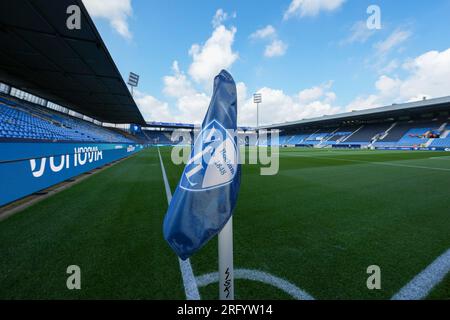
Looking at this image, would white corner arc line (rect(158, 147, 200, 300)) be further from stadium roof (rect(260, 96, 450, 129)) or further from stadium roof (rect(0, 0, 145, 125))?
stadium roof (rect(260, 96, 450, 129))

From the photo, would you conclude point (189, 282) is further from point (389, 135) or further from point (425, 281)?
point (389, 135)

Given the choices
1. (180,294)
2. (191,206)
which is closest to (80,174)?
(180,294)

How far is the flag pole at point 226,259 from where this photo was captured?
1082 mm

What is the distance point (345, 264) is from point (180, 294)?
170 centimetres

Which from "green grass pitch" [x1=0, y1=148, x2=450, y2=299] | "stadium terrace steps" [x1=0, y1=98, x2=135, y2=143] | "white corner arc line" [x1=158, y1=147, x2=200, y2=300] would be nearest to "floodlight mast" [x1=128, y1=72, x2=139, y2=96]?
"stadium terrace steps" [x1=0, y1=98, x2=135, y2=143]

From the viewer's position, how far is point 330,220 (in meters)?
3.13

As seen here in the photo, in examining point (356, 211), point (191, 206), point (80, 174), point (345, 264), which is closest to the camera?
point (191, 206)

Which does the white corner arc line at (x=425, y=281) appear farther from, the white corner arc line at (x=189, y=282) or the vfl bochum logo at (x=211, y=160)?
the vfl bochum logo at (x=211, y=160)

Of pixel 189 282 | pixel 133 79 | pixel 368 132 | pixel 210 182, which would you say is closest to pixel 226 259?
pixel 210 182

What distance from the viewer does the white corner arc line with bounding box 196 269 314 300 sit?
1.56 m

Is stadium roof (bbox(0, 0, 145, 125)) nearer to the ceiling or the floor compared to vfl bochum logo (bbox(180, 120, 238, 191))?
nearer to the ceiling

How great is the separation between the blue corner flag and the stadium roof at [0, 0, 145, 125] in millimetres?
6184

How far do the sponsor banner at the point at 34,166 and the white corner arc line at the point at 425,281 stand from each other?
6.04 metres
